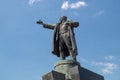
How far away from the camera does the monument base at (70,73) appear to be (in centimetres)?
1275

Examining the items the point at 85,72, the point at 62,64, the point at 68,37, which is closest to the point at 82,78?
the point at 85,72

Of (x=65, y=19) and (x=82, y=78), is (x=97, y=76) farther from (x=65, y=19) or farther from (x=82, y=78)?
(x=65, y=19)

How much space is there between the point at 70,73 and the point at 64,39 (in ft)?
6.28

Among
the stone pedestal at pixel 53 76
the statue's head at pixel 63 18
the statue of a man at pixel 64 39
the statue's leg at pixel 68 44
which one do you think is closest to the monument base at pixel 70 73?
the stone pedestal at pixel 53 76

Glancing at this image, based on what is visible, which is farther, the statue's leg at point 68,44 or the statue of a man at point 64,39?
the statue of a man at point 64,39

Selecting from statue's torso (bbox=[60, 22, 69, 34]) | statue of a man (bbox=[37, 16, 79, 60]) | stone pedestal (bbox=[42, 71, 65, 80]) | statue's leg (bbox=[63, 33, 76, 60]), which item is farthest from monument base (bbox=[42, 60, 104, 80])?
statue's torso (bbox=[60, 22, 69, 34])

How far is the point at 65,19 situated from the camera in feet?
49.3

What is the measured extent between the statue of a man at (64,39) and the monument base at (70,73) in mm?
497

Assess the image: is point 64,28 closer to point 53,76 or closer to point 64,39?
point 64,39

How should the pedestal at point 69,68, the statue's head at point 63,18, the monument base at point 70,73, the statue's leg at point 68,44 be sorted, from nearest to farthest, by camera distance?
1. the monument base at point 70,73
2. the pedestal at point 69,68
3. the statue's leg at point 68,44
4. the statue's head at point 63,18

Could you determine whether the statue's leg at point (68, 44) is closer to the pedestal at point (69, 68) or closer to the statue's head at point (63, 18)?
the pedestal at point (69, 68)

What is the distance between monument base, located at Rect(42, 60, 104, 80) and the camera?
12745mm

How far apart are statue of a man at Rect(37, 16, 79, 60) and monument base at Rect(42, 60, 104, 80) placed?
497 mm

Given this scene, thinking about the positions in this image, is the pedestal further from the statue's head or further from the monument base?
the statue's head
